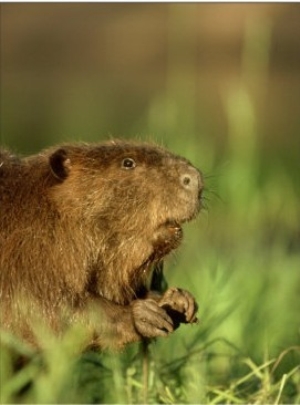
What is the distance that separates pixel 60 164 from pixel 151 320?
2.26 ft

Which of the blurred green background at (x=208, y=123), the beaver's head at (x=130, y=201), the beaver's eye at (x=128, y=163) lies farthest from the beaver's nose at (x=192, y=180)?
the blurred green background at (x=208, y=123)

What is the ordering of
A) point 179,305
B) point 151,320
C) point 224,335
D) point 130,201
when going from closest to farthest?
point 151,320
point 179,305
point 130,201
point 224,335

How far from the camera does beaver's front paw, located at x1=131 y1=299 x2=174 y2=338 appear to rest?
207 inches

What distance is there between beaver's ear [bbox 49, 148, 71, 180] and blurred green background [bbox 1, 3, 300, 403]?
2.04 ft

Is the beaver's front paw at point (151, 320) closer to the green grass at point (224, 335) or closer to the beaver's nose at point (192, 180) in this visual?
the green grass at point (224, 335)

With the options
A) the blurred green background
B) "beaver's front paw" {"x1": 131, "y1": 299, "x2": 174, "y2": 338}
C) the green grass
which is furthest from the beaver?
the blurred green background

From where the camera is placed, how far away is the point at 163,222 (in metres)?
5.48

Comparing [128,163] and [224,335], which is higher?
[128,163]

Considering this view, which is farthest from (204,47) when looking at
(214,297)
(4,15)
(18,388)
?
(18,388)

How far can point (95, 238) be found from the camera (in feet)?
18.0

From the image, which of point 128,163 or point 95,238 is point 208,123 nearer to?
point 128,163

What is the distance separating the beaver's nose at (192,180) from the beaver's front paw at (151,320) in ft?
1.35

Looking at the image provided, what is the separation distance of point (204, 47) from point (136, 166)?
9.64m

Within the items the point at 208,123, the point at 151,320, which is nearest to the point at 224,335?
the point at 151,320
